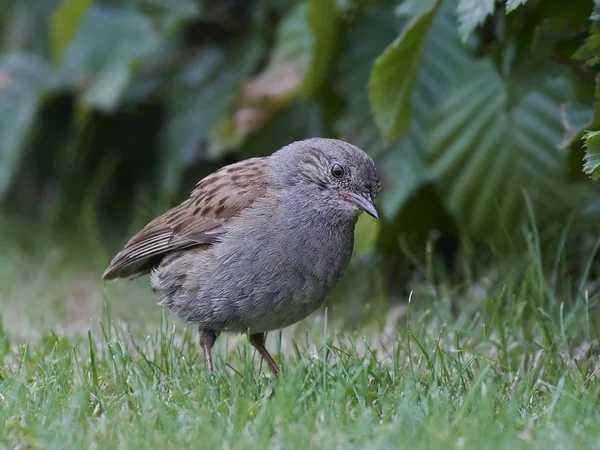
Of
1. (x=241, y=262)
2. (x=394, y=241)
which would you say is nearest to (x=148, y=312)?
(x=394, y=241)

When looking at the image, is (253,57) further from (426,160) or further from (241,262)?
(241,262)

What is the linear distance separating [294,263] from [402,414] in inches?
55.3

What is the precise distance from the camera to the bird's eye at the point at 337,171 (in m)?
5.53

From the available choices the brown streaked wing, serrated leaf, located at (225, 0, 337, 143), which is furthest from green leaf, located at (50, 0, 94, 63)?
the brown streaked wing

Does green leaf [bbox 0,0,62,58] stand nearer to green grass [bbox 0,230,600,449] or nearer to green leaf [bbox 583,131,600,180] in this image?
green grass [bbox 0,230,600,449]

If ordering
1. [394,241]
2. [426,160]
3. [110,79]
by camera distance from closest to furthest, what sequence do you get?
1. [426,160]
2. [394,241]
3. [110,79]

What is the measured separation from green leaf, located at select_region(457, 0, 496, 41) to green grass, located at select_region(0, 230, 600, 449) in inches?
58.3

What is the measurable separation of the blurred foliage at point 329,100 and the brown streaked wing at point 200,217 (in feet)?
2.69

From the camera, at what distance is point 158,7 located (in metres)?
8.47

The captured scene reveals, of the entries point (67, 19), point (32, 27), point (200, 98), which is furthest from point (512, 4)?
point (32, 27)

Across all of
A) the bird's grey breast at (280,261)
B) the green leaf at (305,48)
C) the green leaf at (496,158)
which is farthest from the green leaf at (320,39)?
the bird's grey breast at (280,261)

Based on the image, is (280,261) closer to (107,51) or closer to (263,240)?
(263,240)

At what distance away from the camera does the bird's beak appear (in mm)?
5391

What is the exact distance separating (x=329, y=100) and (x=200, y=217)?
2.20m
